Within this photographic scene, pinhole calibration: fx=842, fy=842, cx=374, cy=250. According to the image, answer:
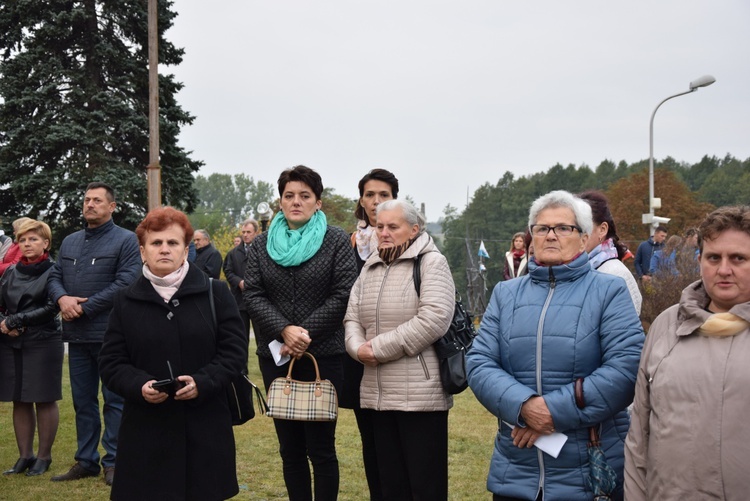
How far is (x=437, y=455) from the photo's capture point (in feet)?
15.8

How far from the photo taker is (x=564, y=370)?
359cm

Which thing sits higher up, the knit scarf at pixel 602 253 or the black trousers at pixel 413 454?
the knit scarf at pixel 602 253

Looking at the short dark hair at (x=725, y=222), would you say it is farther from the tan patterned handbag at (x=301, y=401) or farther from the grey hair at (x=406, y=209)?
the tan patterned handbag at (x=301, y=401)

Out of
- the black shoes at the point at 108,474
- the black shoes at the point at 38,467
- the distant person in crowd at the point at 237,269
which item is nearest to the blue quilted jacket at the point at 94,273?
the black shoes at the point at 108,474

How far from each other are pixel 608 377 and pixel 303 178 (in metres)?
2.64

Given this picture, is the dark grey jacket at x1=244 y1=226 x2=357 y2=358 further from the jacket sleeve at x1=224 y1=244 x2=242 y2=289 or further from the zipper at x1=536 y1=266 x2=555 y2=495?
the jacket sleeve at x1=224 y1=244 x2=242 y2=289

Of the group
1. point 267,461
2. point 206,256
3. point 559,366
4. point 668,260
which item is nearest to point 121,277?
point 267,461

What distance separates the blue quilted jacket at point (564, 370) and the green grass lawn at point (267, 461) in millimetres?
3075

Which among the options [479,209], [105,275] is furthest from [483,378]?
[479,209]

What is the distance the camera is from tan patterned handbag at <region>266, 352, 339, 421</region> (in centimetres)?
497

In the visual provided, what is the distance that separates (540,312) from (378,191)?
95.8 inches

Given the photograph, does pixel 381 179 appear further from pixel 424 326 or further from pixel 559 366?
pixel 559 366

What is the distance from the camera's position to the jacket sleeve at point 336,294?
5180mm

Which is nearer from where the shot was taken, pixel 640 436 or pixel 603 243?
pixel 640 436
